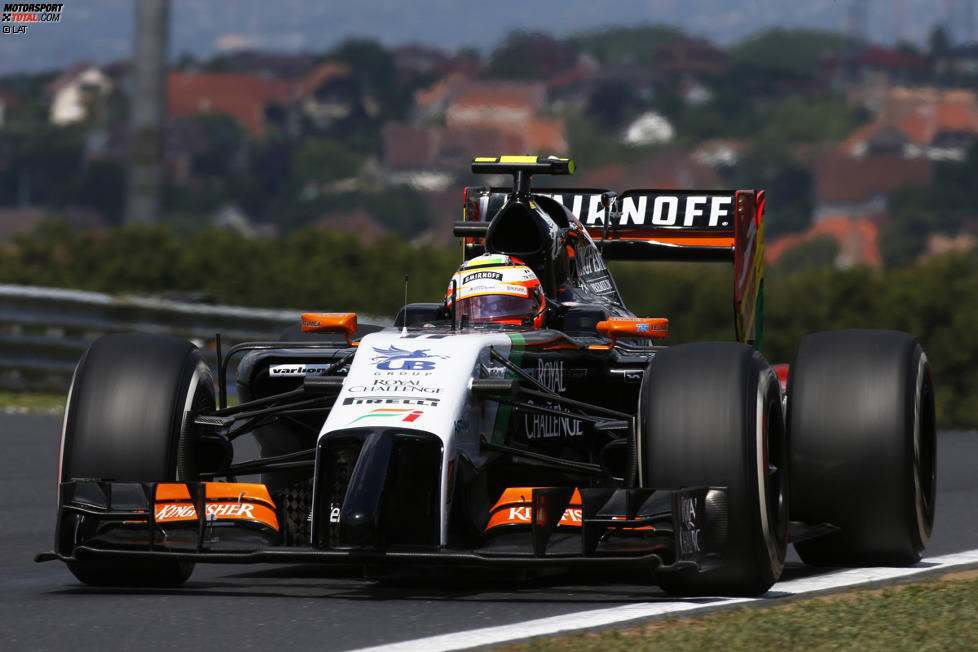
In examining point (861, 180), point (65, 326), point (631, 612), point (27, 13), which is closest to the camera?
point (631, 612)

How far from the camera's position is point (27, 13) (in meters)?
20.7

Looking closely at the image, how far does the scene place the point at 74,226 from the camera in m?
22.8

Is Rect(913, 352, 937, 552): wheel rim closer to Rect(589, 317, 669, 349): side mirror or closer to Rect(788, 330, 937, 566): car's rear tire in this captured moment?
Rect(788, 330, 937, 566): car's rear tire

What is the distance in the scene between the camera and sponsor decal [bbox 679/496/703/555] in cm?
668

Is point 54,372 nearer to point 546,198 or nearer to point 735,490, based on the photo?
point 546,198

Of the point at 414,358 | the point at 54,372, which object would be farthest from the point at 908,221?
the point at 414,358

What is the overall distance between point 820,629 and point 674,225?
604cm

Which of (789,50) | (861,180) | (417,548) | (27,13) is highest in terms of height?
(789,50)

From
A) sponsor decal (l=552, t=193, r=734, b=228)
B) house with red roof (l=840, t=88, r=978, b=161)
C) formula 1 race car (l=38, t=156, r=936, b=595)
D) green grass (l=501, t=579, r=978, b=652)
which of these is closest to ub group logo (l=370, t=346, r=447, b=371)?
formula 1 race car (l=38, t=156, r=936, b=595)

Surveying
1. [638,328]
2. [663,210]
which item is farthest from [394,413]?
[663,210]

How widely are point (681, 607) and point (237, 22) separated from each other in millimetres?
53322

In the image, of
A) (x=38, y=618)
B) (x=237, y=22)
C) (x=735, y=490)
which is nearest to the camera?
(x=38, y=618)

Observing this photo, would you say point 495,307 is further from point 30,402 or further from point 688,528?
point 30,402

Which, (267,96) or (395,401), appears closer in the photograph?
(395,401)
